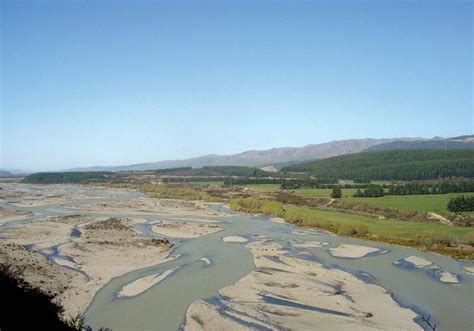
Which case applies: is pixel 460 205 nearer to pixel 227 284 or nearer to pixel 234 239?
pixel 234 239

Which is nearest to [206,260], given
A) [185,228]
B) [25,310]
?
[185,228]

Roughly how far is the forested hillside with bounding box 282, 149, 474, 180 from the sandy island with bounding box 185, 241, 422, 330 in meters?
97.6

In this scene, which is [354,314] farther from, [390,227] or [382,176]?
[382,176]

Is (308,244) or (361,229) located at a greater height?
(361,229)

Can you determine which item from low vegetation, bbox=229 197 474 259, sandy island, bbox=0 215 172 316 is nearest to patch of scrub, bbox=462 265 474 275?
low vegetation, bbox=229 197 474 259

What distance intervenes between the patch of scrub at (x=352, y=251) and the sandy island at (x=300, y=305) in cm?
653

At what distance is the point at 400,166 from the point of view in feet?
433

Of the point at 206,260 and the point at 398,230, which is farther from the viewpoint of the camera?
the point at 398,230

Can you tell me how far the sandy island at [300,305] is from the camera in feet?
71.5

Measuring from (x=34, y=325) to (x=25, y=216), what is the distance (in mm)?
55985

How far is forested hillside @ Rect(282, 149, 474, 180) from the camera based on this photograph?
388 ft

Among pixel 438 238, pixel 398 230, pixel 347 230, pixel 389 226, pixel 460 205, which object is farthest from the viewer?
pixel 460 205

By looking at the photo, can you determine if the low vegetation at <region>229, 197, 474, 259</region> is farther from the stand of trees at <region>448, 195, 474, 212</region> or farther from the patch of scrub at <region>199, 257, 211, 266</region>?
the patch of scrub at <region>199, 257, 211, 266</region>

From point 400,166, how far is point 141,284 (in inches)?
4597
